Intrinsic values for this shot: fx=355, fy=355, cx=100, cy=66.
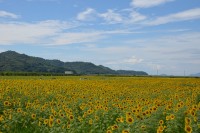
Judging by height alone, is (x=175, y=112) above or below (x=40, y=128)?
above

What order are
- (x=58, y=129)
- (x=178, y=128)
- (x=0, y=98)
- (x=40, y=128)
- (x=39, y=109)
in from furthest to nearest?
(x=0, y=98)
(x=39, y=109)
(x=40, y=128)
(x=58, y=129)
(x=178, y=128)

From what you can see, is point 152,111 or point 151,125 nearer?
point 151,125

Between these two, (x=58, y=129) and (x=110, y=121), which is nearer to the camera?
(x=58, y=129)

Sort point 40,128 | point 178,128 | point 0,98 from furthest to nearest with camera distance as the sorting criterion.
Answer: point 0,98 < point 40,128 < point 178,128

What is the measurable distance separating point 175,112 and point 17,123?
5076 mm

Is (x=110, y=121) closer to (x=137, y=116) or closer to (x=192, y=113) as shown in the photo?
(x=137, y=116)

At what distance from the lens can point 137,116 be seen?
9.33 metres

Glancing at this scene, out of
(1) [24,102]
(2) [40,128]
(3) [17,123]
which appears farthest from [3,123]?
(1) [24,102]

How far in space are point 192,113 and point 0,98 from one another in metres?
8.48

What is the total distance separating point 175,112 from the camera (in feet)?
32.1

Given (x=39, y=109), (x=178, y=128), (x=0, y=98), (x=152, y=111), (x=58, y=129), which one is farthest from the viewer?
(x=0, y=98)

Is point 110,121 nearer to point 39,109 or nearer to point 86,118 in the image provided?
point 86,118

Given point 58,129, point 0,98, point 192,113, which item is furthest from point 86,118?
point 0,98

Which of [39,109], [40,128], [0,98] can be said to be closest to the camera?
[40,128]
